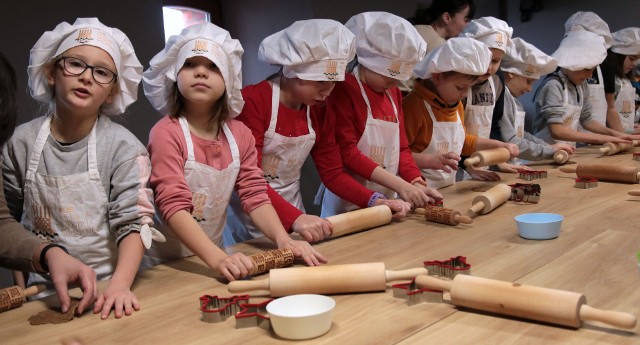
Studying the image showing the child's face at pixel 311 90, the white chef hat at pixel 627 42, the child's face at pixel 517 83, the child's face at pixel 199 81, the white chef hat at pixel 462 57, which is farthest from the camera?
the white chef hat at pixel 627 42

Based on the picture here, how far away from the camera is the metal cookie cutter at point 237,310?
1.15 metres

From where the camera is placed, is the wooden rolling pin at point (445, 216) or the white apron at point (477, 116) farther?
the white apron at point (477, 116)

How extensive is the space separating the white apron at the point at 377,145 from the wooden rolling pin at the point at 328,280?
4.03ft

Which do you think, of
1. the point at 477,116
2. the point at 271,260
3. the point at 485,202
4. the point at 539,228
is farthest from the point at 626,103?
the point at 271,260

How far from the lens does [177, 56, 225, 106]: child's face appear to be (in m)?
1.78

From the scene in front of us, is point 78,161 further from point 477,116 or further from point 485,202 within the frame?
point 477,116

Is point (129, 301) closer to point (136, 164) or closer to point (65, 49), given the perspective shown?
point (136, 164)

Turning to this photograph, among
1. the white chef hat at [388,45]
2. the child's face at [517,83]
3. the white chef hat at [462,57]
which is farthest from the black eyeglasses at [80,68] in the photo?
the child's face at [517,83]

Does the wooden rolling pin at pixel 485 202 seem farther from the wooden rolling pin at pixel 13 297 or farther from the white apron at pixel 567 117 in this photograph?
the white apron at pixel 567 117

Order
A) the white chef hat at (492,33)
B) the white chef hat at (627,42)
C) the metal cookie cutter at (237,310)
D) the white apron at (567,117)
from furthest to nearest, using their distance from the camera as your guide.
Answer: the white chef hat at (627,42)
the white apron at (567,117)
the white chef hat at (492,33)
the metal cookie cutter at (237,310)

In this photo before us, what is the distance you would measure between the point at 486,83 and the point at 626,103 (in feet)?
7.96

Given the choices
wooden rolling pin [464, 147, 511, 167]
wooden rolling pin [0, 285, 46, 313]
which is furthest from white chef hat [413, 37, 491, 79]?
wooden rolling pin [0, 285, 46, 313]

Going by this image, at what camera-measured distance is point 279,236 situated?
1.70 metres

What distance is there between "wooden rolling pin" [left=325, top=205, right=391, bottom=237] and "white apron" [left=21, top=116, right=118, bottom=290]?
2.14 feet
